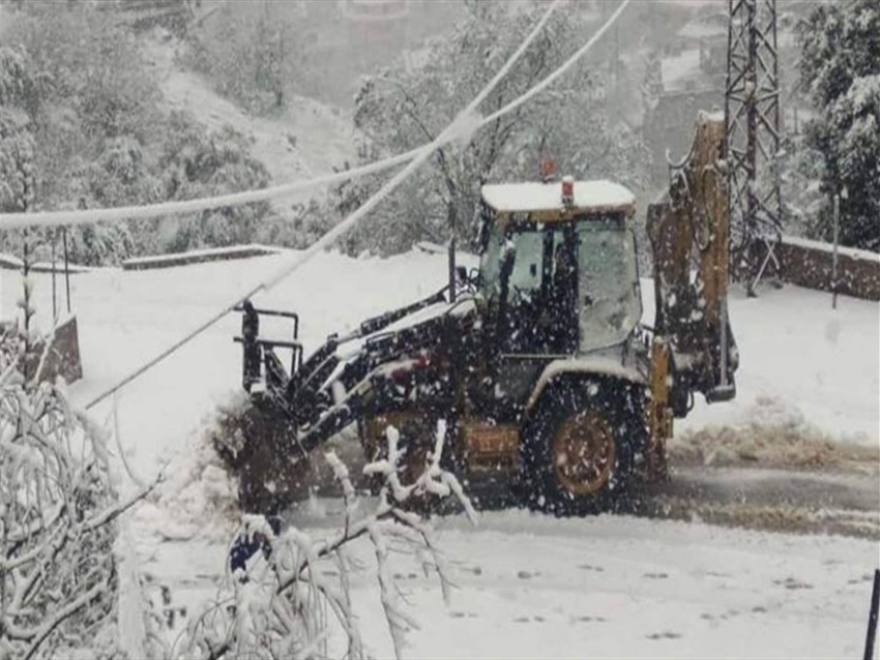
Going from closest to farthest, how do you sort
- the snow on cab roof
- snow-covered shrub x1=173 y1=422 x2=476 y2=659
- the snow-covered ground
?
snow-covered shrub x1=173 y1=422 x2=476 y2=659, the snow-covered ground, the snow on cab roof

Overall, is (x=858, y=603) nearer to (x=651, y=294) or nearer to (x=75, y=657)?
(x=75, y=657)

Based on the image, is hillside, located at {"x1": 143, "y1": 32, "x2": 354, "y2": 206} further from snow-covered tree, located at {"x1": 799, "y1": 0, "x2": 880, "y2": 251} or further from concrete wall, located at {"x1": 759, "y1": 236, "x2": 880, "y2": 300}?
concrete wall, located at {"x1": 759, "y1": 236, "x2": 880, "y2": 300}

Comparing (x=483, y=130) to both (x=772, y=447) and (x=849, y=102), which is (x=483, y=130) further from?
(x=772, y=447)

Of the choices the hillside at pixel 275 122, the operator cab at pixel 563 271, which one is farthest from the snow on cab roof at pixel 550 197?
the hillside at pixel 275 122

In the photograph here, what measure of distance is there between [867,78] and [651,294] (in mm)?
5948

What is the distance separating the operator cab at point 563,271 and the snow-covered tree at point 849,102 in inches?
491

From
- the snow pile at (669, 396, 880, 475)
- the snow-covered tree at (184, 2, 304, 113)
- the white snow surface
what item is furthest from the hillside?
the snow pile at (669, 396, 880, 475)

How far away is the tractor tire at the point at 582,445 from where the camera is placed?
411 inches

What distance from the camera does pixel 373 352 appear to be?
10.6 meters

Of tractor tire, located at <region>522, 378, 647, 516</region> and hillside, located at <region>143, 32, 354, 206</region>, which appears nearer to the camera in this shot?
tractor tire, located at <region>522, 378, 647, 516</region>

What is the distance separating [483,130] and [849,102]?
670 centimetres

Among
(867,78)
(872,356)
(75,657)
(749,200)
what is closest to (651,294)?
(749,200)

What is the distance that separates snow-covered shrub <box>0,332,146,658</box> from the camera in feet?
11.6

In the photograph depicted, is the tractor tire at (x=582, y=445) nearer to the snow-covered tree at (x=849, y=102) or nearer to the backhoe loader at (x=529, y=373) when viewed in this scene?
the backhoe loader at (x=529, y=373)
